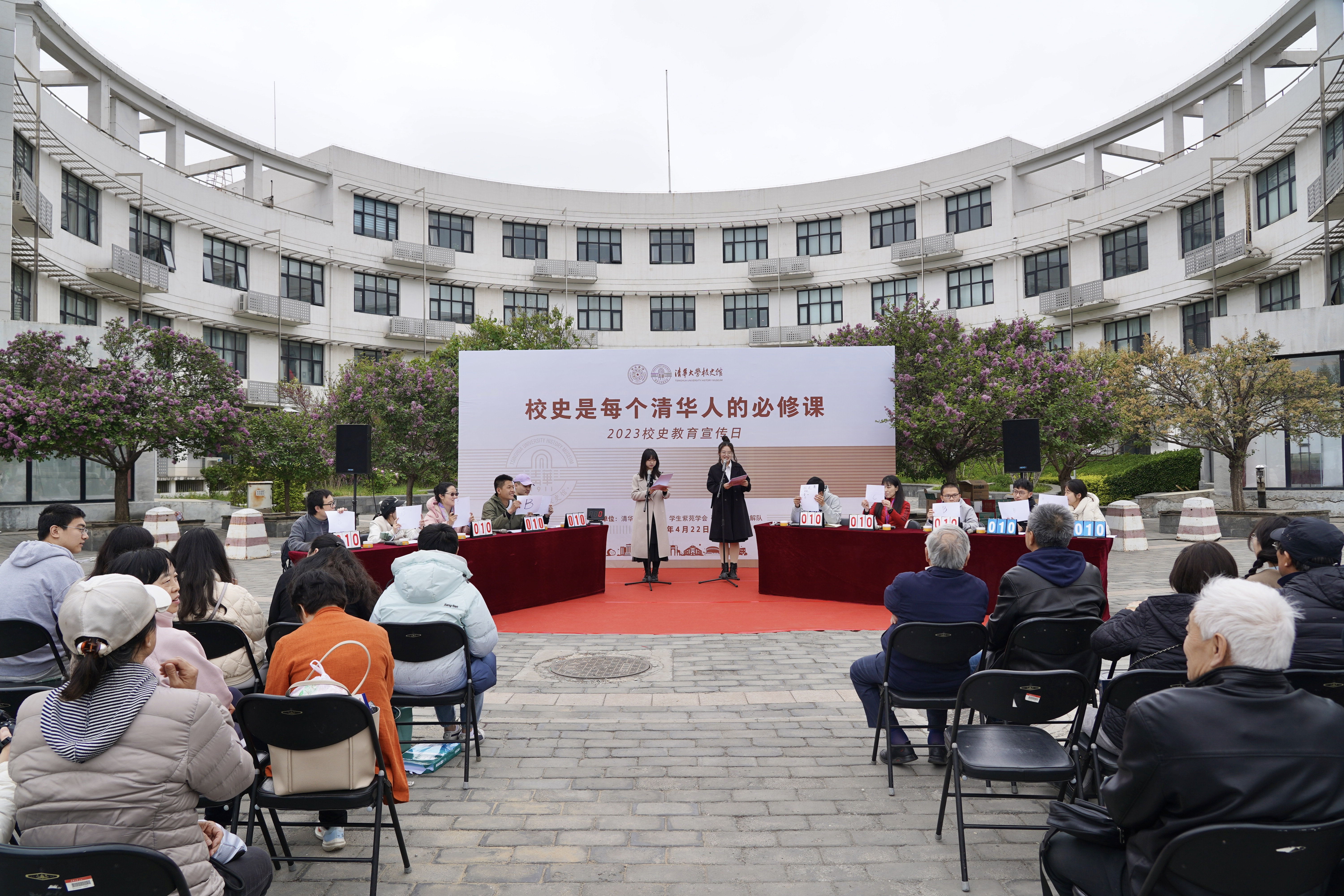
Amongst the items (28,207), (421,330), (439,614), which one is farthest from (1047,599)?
(421,330)

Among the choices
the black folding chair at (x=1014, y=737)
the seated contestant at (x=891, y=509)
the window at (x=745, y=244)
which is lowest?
the black folding chair at (x=1014, y=737)

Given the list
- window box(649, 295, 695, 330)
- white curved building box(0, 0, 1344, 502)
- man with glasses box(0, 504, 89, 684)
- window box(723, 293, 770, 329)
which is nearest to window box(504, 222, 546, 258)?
white curved building box(0, 0, 1344, 502)

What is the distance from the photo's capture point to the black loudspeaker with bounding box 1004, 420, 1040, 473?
1104cm

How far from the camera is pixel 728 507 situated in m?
10.6

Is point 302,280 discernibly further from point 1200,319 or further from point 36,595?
point 1200,319

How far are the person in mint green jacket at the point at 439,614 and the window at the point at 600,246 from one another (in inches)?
1293

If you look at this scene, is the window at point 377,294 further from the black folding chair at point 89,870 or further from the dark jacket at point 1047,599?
the black folding chair at point 89,870

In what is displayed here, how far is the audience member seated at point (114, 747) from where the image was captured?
79.0 inches

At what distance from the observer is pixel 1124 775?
6.86 feet

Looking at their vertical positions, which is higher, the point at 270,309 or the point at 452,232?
the point at 452,232

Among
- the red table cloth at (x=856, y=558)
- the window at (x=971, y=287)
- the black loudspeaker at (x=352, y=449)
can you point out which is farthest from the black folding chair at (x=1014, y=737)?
the window at (x=971, y=287)

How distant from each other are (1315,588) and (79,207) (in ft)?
97.2

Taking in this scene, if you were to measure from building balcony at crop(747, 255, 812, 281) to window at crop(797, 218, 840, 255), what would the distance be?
386mm

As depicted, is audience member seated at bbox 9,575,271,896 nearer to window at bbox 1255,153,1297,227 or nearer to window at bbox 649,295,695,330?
→ window at bbox 1255,153,1297,227
